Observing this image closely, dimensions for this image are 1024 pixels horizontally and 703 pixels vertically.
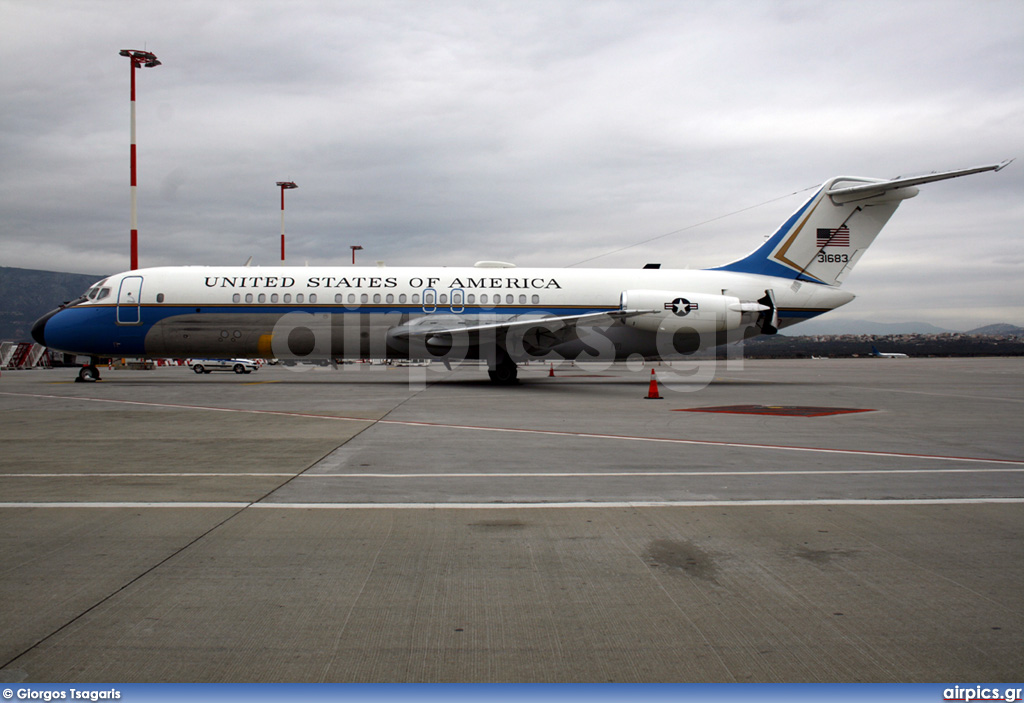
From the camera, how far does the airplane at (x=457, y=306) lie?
22547 mm

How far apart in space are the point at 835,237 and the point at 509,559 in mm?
22226

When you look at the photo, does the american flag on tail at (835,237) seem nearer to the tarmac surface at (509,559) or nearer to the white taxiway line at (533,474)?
the tarmac surface at (509,559)

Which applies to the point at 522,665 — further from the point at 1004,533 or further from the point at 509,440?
the point at 509,440

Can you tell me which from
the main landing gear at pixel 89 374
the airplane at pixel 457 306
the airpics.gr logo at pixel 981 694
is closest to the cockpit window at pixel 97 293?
the airplane at pixel 457 306

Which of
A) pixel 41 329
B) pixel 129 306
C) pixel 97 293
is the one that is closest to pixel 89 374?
pixel 41 329

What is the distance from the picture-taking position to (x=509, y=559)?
4.95 m

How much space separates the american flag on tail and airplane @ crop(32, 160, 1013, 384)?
0.03m

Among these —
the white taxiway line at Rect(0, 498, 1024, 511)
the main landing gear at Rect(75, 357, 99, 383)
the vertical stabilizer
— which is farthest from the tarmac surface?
the main landing gear at Rect(75, 357, 99, 383)

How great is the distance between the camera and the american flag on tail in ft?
77.0

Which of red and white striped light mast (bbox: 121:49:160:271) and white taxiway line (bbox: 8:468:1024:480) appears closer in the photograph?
white taxiway line (bbox: 8:468:1024:480)

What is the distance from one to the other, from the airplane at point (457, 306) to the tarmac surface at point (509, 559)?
11.4 metres

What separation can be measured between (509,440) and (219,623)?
743 centimetres

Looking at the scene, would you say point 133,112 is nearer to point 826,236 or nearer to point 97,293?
point 97,293

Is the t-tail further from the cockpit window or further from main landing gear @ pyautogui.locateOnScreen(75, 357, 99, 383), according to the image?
main landing gear @ pyautogui.locateOnScreen(75, 357, 99, 383)
